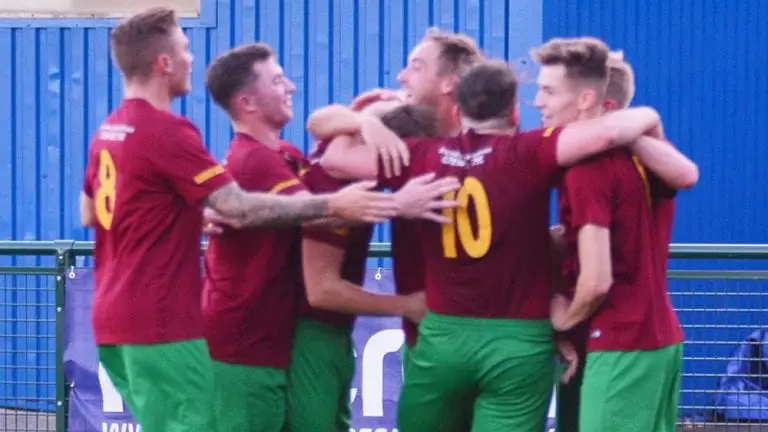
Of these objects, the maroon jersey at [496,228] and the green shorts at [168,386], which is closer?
the maroon jersey at [496,228]

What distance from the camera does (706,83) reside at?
505 inches

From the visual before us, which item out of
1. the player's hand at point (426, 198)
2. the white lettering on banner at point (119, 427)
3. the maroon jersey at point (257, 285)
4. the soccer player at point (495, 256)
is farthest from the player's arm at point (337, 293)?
the white lettering on banner at point (119, 427)

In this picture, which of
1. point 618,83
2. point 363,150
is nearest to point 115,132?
point 363,150

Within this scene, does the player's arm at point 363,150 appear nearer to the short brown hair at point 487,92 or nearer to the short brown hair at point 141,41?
the short brown hair at point 487,92

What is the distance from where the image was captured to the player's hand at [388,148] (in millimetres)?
5211

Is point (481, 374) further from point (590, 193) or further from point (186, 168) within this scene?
point (186, 168)

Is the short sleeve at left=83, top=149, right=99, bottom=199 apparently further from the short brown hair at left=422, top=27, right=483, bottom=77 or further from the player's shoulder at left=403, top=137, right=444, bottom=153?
the short brown hair at left=422, top=27, right=483, bottom=77

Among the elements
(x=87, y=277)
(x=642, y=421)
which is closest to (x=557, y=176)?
(x=642, y=421)

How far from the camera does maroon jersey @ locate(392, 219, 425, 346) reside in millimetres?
5512

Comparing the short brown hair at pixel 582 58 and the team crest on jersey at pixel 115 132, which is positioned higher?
the short brown hair at pixel 582 58

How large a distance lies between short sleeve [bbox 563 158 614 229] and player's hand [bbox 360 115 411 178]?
25.7 inches

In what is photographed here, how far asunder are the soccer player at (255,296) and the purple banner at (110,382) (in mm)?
1851

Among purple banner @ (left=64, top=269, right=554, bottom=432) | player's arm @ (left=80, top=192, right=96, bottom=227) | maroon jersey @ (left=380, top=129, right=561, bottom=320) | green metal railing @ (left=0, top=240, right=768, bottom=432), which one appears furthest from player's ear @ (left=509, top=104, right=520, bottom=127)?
purple banner @ (left=64, top=269, right=554, bottom=432)

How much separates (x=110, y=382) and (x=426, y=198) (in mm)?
3011
